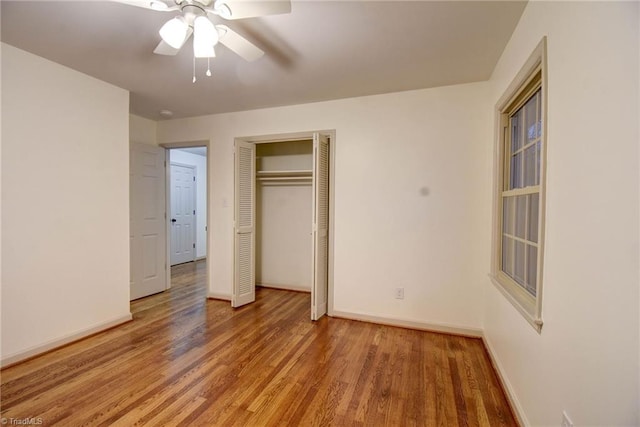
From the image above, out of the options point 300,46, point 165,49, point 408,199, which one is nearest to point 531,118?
point 408,199

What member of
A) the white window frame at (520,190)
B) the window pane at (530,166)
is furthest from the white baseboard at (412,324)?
the window pane at (530,166)

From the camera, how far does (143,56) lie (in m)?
2.34

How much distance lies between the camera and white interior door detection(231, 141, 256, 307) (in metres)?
3.57

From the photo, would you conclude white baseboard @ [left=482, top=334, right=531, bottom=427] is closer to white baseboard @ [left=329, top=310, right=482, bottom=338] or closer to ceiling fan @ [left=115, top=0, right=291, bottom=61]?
white baseboard @ [left=329, top=310, right=482, bottom=338]

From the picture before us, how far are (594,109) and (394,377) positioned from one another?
2005 millimetres

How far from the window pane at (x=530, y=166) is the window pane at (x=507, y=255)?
0.57 m

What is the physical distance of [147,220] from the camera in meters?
3.99

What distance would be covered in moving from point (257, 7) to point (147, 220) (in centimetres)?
347

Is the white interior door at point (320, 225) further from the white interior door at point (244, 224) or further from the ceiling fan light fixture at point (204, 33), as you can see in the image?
the ceiling fan light fixture at point (204, 33)

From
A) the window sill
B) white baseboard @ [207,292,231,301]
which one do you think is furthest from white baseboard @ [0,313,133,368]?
the window sill

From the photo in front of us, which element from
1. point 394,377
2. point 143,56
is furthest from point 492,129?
point 143,56

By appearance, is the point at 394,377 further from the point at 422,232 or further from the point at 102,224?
the point at 102,224

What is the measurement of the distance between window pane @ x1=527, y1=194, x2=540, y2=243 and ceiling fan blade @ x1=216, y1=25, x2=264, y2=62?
1.96 meters

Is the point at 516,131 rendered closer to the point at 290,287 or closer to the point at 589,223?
the point at 589,223
